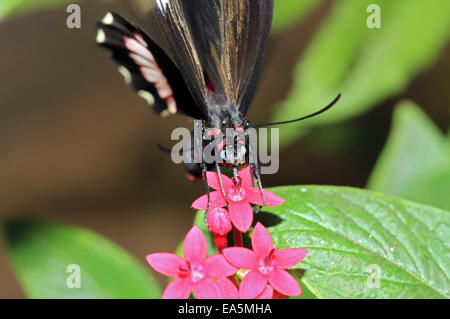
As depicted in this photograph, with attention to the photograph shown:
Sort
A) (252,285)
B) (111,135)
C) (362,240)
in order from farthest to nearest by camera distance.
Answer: (111,135), (362,240), (252,285)

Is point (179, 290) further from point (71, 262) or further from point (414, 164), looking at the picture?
point (414, 164)

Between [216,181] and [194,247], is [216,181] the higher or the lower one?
the higher one

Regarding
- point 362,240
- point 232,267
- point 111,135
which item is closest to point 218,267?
point 232,267

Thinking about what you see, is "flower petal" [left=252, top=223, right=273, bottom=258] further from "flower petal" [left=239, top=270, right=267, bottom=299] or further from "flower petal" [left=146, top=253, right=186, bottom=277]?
"flower petal" [left=146, top=253, right=186, bottom=277]

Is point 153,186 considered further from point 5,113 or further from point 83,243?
point 83,243

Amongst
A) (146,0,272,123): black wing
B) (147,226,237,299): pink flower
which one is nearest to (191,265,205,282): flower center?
(147,226,237,299): pink flower

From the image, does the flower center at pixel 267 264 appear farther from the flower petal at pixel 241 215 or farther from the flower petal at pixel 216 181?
the flower petal at pixel 216 181
